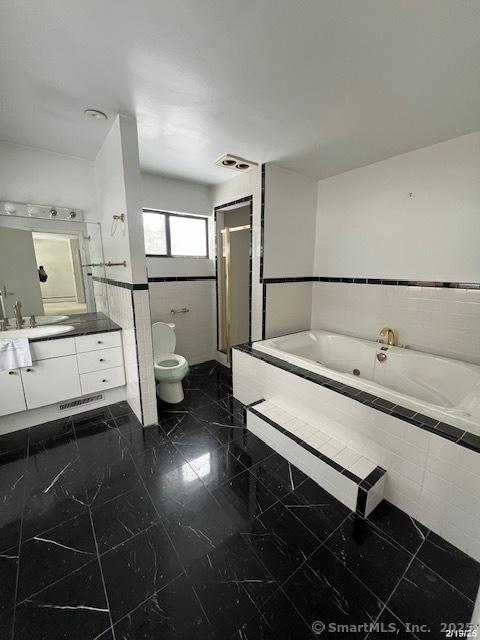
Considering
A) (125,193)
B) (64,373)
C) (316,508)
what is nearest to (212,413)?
(316,508)

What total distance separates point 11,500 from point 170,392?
1.29 meters

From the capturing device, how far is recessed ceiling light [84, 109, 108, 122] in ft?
5.68

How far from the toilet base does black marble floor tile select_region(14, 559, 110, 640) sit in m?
1.48

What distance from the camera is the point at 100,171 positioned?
2.43 metres

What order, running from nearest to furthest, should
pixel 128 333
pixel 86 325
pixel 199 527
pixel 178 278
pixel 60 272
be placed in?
pixel 199 527, pixel 128 333, pixel 86 325, pixel 60 272, pixel 178 278

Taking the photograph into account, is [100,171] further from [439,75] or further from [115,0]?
[439,75]

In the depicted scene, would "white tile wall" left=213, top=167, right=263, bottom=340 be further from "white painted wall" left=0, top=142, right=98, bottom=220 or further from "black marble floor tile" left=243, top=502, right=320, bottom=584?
"black marble floor tile" left=243, top=502, right=320, bottom=584

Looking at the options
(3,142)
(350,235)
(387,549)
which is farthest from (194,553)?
(3,142)

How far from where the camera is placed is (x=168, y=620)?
1042 millimetres

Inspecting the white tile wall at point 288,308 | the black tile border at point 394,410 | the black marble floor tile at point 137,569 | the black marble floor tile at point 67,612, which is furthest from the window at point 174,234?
the black marble floor tile at point 67,612

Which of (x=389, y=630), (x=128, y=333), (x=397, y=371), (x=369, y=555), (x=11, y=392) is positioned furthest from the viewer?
(x=397, y=371)

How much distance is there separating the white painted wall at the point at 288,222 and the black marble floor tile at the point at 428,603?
90.9 inches

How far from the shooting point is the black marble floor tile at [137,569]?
111cm

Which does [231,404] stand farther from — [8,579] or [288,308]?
[8,579]
